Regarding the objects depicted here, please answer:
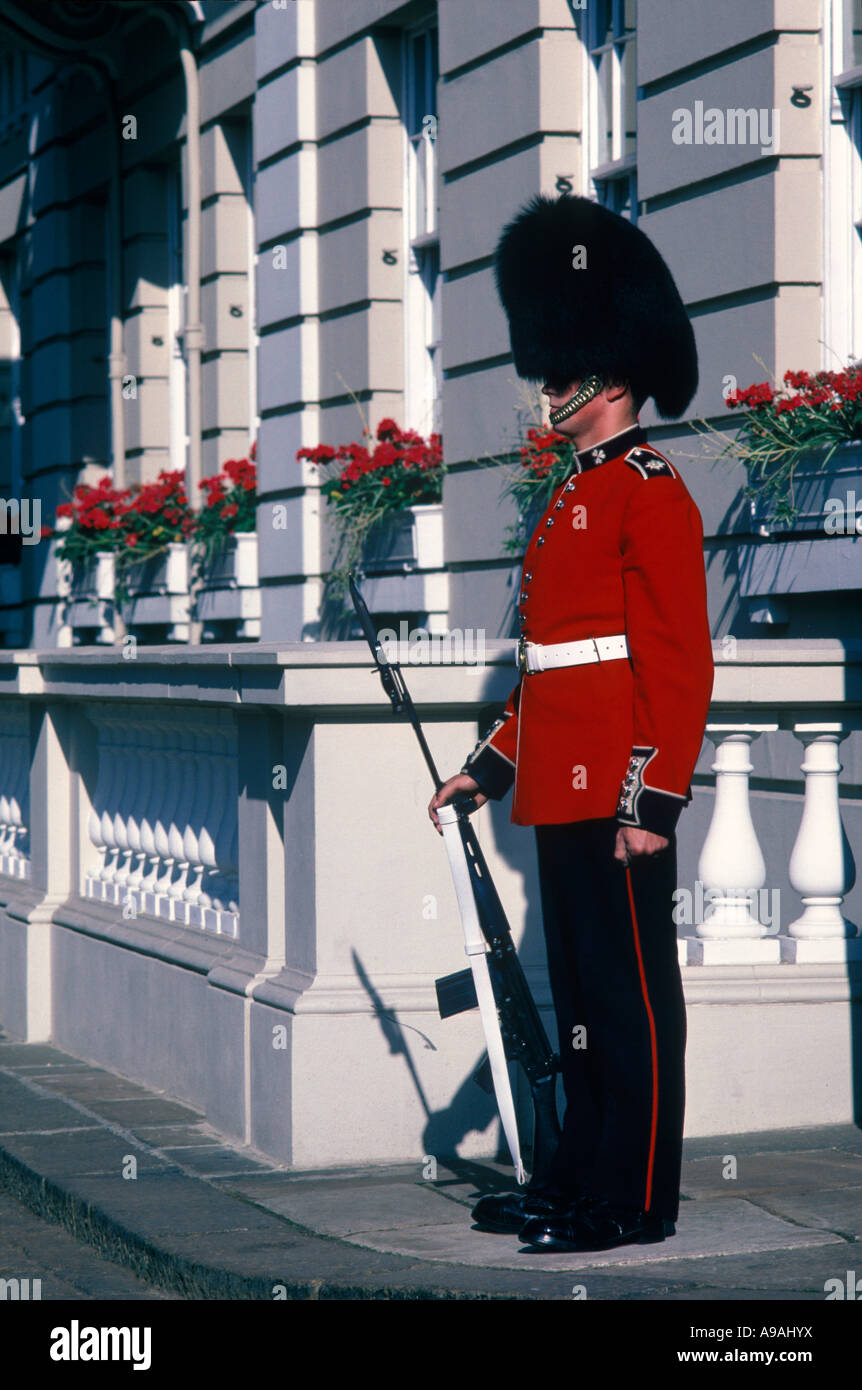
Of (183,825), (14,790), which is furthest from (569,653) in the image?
(14,790)

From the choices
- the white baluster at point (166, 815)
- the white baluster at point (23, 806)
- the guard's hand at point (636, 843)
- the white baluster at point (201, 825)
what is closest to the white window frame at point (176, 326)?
the white baluster at point (23, 806)

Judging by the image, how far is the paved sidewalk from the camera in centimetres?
365

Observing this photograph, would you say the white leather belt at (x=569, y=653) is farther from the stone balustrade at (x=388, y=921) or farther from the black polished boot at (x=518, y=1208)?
the black polished boot at (x=518, y=1208)

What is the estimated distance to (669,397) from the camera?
4152 mm

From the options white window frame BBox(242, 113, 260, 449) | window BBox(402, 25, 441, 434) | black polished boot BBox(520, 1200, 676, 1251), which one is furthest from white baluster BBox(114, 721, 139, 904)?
white window frame BBox(242, 113, 260, 449)

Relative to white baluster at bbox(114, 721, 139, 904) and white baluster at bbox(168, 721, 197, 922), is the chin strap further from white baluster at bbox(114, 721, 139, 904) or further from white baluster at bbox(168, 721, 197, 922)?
white baluster at bbox(114, 721, 139, 904)

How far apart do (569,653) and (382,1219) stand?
1.26 meters

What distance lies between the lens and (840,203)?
7078 mm

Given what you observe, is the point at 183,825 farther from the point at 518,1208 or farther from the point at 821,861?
the point at 518,1208

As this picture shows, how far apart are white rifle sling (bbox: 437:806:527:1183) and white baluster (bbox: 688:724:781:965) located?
3.59 ft

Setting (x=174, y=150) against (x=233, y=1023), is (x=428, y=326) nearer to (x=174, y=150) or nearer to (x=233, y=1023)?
(x=174, y=150)

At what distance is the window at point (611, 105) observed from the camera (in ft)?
27.8

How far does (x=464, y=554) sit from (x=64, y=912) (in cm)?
324
